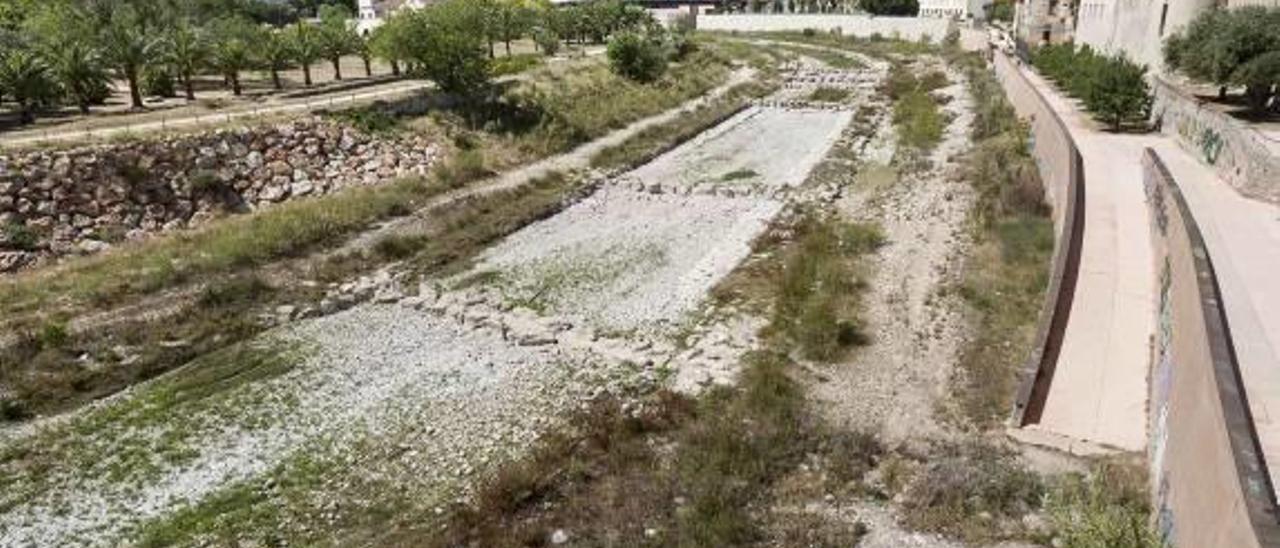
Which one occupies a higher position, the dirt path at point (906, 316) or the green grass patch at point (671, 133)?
the green grass patch at point (671, 133)

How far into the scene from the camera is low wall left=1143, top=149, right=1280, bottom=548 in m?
11.8

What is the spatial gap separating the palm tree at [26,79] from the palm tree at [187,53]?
684 cm

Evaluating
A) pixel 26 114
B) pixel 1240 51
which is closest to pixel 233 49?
pixel 26 114

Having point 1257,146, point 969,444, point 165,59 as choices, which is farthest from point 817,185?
point 165,59

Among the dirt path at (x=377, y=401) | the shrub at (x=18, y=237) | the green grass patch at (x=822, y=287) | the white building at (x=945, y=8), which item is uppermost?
the white building at (x=945, y=8)

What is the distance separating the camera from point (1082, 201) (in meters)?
33.0

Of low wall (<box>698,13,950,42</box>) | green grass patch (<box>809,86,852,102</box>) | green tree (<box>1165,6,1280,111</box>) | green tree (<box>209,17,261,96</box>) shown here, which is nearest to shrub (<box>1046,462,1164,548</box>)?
green tree (<box>1165,6,1280,111</box>)

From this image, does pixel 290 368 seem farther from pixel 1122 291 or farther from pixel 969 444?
pixel 1122 291

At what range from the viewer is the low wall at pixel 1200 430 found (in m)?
11.8

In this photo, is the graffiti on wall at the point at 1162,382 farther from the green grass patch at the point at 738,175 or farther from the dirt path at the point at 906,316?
the green grass patch at the point at 738,175

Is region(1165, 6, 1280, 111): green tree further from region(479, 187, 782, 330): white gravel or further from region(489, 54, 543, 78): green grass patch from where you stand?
region(489, 54, 543, 78): green grass patch

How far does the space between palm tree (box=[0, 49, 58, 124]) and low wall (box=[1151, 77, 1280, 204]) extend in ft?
160

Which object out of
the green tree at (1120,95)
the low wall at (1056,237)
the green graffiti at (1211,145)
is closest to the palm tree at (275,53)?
the low wall at (1056,237)

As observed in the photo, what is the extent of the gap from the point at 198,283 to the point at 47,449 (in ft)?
33.9
